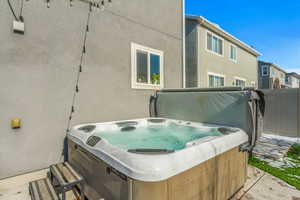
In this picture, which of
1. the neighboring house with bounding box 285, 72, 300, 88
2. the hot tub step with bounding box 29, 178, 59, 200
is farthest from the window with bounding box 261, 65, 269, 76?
the hot tub step with bounding box 29, 178, 59, 200

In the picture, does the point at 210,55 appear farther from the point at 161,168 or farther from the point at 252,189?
the point at 161,168

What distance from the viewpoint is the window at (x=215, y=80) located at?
920 centimetres

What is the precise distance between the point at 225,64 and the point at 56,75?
9.79 m

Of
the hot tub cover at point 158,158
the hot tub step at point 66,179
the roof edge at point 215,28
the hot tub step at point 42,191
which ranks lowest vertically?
the hot tub step at point 42,191

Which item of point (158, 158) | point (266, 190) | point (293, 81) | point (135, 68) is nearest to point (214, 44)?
point (135, 68)

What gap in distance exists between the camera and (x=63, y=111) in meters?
3.41

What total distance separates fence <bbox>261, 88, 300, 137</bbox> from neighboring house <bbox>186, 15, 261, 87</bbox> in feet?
10.3

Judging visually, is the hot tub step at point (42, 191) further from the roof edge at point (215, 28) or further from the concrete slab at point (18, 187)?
the roof edge at point (215, 28)

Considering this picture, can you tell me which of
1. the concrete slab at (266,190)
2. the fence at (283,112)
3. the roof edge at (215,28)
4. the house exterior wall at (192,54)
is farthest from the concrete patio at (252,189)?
the roof edge at (215,28)

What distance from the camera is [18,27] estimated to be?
286cm

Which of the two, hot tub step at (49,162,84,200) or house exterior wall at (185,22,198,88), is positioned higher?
house exterior wall at (185,22,198,88)

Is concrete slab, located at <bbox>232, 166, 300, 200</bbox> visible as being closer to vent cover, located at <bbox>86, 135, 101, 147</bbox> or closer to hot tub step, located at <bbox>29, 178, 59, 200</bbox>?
vent cover, located at <bbox>86, 135, 101, 147</bbox>

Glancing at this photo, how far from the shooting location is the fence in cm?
582

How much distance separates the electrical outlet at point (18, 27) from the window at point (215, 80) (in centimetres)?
841
